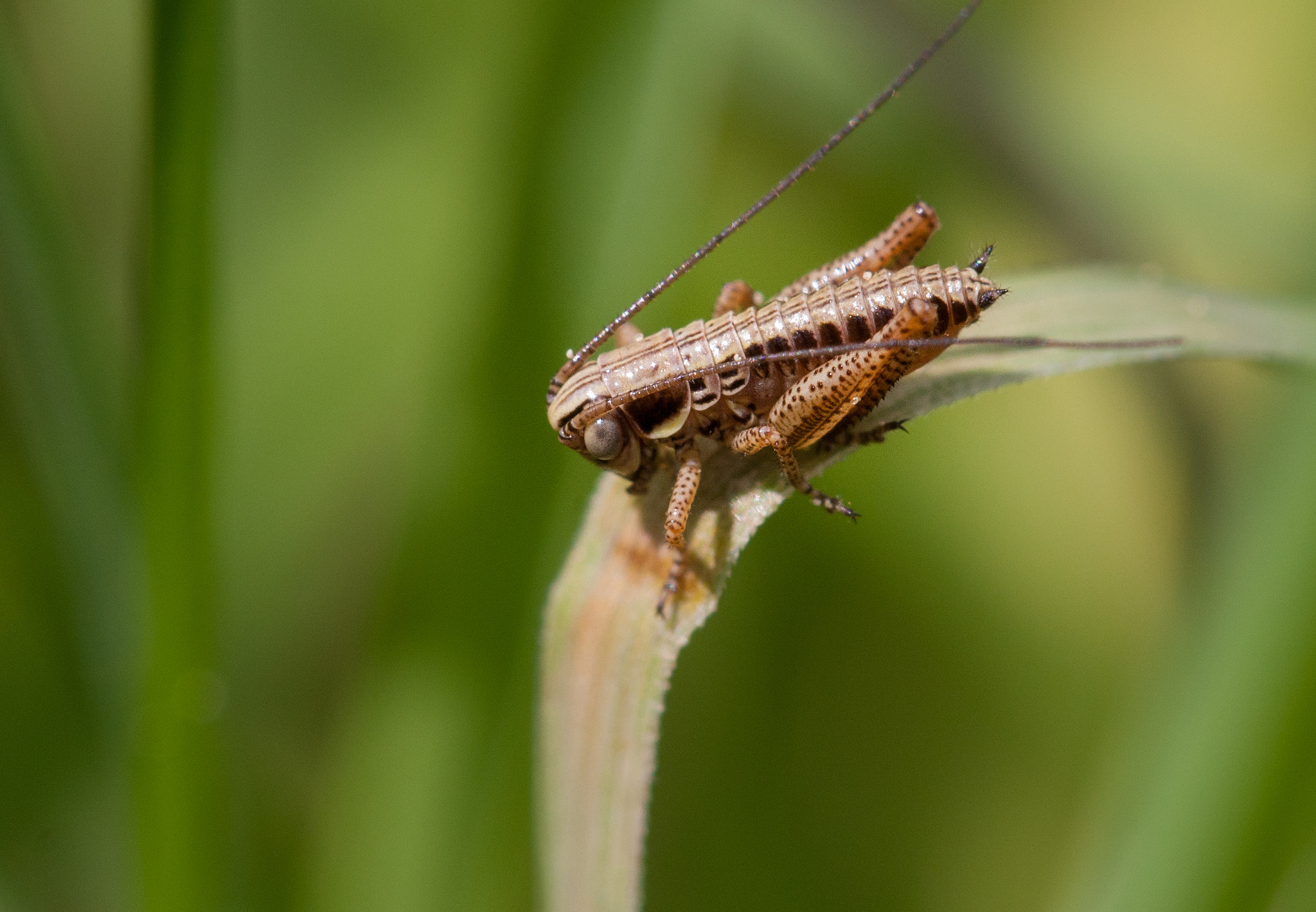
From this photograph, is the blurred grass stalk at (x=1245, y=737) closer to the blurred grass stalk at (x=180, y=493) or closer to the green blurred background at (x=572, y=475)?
the green blurred background at (x=572, y=475)

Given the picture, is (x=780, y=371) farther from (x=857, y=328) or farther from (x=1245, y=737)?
(x=1245, y=737)

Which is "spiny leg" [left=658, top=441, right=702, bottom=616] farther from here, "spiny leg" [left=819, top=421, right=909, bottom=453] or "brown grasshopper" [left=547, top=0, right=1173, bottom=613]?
"spiny leg" [left=819, top=421, right=909, bottom=453]

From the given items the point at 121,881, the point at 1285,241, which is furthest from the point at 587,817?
the point at 1285,241

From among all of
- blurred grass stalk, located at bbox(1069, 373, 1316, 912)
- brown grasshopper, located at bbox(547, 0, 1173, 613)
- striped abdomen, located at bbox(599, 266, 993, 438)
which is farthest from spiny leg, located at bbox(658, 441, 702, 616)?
blurred grass stalk, located at bbox(1069, 373, 1316, 912)

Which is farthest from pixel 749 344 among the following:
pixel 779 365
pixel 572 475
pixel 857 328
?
pixel 572 475

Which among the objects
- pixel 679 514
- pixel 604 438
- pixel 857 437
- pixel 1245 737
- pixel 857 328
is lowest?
pixel 1245 737

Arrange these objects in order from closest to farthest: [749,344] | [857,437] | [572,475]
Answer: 1. [857,437]
2. [749,344]
3. [572,475]
